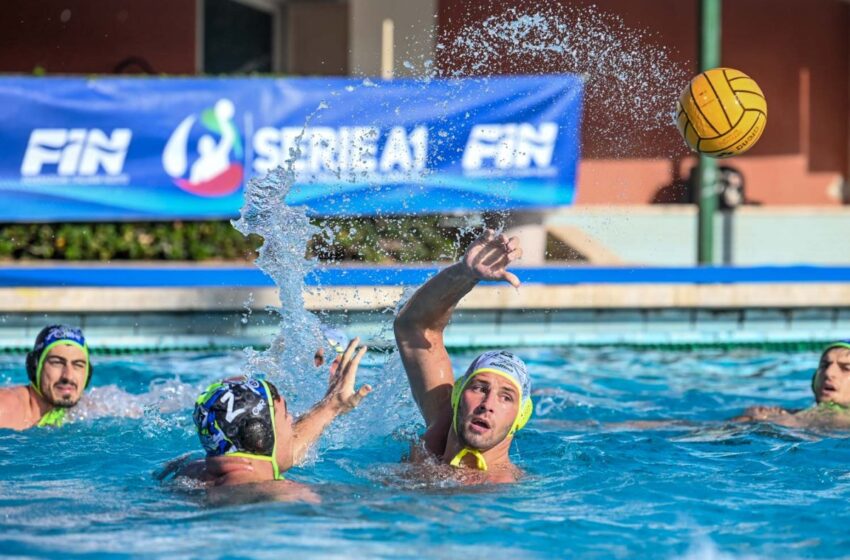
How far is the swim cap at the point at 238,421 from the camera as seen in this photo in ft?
12.6

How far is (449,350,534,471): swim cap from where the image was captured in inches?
165

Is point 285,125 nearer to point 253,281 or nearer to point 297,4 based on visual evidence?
point 253,281

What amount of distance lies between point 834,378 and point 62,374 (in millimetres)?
3548

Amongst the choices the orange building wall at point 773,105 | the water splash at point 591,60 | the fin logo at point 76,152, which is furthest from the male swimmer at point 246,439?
the orange building wall at point 773,105

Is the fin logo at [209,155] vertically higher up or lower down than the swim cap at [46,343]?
higher up

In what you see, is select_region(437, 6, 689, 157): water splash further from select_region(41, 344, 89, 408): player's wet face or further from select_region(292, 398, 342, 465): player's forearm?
select_region(292, 398, 342, 465): player's forearm

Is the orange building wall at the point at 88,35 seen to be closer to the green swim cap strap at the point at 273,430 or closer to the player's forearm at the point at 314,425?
the player's forearm at the point at 314,425

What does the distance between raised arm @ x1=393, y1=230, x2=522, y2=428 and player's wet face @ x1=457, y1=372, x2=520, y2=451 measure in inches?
11.2

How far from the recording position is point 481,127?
10484 mm

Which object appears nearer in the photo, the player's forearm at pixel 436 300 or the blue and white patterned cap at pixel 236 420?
the blue and white patterned cap at pixel 236 420

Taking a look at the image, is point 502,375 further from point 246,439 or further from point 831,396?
point 831,396

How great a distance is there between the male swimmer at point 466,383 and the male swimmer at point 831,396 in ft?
6.17

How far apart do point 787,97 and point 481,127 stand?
16.2 ft

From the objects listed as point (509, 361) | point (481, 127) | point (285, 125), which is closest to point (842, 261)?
point (481, 127)
